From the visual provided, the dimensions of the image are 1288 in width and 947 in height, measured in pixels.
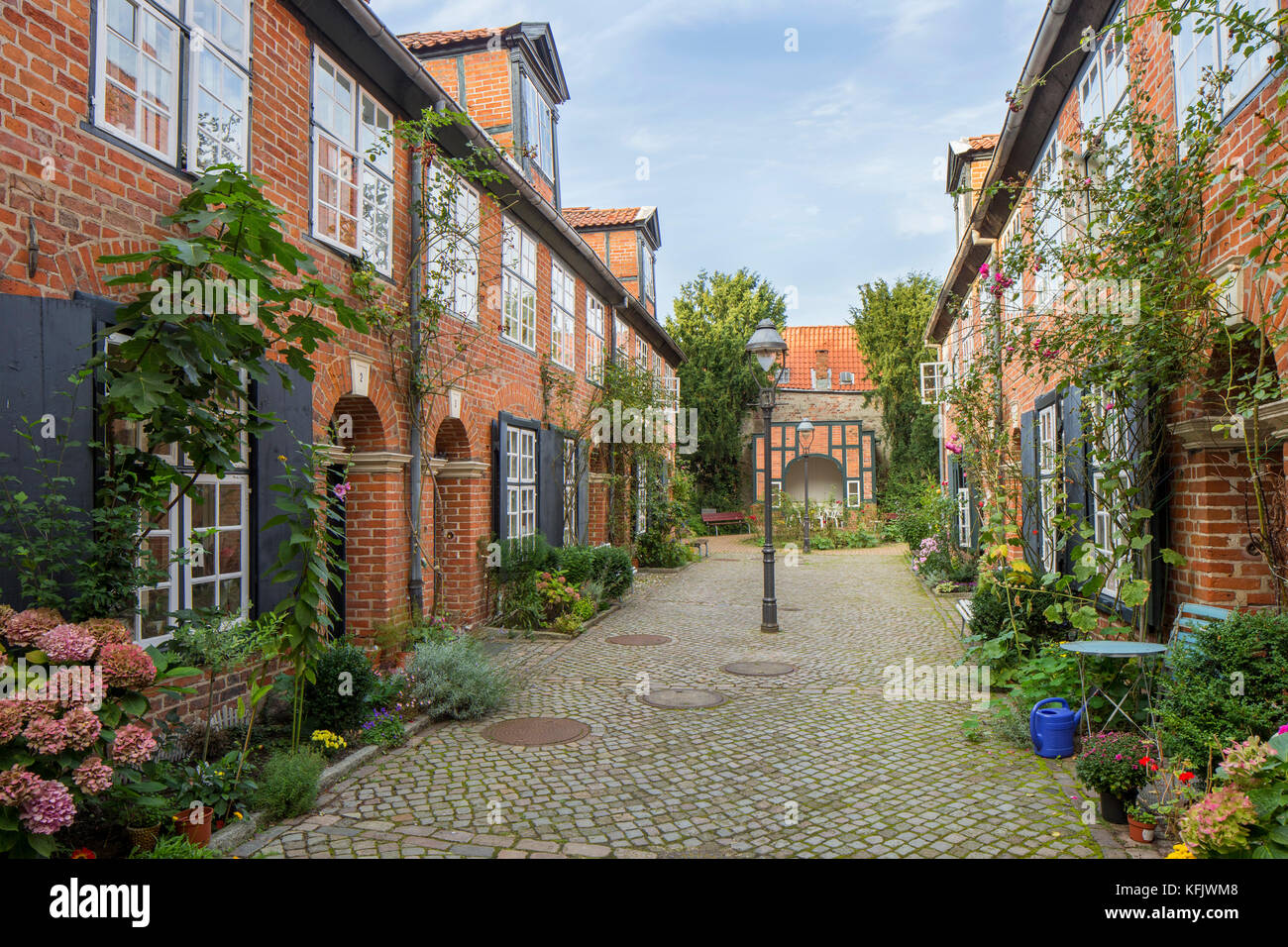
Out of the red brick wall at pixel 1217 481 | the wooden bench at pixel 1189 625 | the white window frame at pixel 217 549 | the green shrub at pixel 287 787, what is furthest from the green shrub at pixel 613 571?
the wooden bench at pixel 1189 625

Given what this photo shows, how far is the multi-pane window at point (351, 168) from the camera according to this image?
21.8ft

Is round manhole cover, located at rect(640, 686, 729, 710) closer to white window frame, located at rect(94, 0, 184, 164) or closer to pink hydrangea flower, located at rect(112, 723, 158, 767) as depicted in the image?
pink hydrangea flower, located at rect(112, 723, 158, 767)

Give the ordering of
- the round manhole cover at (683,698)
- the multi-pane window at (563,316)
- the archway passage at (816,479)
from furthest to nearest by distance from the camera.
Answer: the archway passage at (816,479)
the multi-pane window at (563,316)
the round manhole cover at (683,698)

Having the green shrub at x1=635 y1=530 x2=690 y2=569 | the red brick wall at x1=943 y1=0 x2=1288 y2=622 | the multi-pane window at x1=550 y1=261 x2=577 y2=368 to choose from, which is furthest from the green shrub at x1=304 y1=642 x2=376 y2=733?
the green shrub at x1=635 y1=530 x2=690 y2=569

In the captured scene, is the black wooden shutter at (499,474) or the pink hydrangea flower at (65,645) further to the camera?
the black wooden shutter at (499,474)

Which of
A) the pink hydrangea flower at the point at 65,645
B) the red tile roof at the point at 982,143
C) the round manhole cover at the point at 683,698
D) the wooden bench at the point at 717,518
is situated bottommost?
the round manhole cover at the point at 683,698

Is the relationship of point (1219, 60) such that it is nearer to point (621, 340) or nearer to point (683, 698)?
point (683, 698)

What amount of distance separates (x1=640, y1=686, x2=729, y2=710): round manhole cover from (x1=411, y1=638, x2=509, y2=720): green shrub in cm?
131

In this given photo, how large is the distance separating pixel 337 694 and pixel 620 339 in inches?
513

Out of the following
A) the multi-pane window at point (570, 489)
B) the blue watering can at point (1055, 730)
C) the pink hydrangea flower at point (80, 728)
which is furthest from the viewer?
the multi-pane window at point (570, 489)

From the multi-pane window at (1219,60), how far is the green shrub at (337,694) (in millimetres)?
6114

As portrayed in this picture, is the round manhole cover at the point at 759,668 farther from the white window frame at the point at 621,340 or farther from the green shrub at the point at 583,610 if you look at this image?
the white window frame at the point at 621,340

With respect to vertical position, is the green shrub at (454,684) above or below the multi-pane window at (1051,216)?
below

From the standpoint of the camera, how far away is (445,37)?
1126 cm
